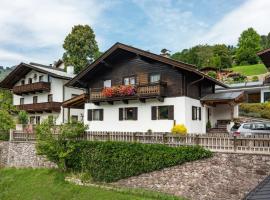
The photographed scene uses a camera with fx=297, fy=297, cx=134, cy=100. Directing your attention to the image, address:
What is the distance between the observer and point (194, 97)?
78.8ft

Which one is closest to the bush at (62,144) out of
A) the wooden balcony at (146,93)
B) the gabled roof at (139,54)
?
the wooden balcony at (146,93)

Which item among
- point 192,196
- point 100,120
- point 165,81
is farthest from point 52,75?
point 192,196

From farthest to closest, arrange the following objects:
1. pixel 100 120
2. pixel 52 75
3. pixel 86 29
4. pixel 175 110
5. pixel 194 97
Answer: pixel 86 29
pixel 52 75
pixel 100 120
pixel 194 97
pixel 175 110

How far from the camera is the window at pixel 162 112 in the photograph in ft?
74.1

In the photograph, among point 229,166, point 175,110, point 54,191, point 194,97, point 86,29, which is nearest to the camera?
point 229,166

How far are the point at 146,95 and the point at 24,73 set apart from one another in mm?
21957

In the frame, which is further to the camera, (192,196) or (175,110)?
(175,110)

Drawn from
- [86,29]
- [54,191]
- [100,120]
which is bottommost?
[54,191]

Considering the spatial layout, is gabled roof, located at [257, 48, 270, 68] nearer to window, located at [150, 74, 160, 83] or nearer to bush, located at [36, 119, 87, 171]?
window, located at [150, 74, 160, 83]

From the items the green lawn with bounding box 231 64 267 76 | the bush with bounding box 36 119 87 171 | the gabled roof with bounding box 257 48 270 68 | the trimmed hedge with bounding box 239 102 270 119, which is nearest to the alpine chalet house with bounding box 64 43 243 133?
the bush with bounding box 36 119 87 171

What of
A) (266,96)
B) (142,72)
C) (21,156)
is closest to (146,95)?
(142,72)

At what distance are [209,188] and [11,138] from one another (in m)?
17.5

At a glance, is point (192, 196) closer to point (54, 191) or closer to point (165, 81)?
point (54, 191)

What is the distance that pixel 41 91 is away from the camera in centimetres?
3625
